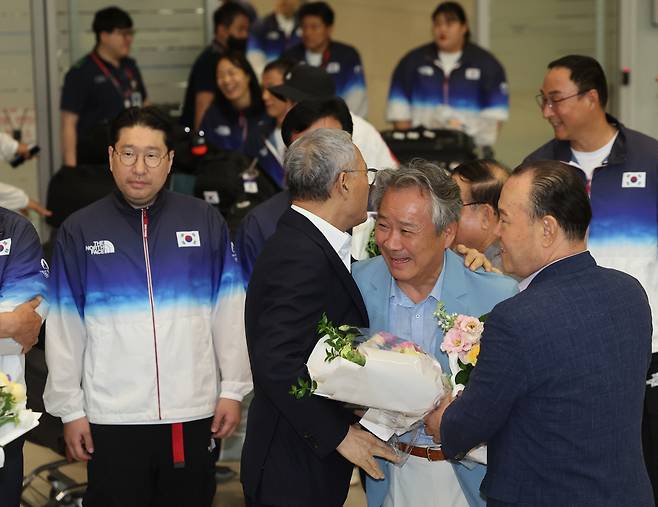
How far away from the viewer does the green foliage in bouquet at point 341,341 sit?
316cm

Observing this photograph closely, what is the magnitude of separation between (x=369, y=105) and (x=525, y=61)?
1.68 meters

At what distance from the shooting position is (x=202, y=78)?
9023 millimetres

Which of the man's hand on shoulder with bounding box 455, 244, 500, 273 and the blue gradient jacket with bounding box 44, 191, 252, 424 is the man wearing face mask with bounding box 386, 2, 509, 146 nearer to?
the man's hand on shoulder with bounding box 455, 244, 500, 273

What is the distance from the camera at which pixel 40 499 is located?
18.9 feet

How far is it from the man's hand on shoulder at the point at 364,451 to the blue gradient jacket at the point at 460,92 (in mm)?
5807

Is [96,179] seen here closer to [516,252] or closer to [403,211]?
[403,211]

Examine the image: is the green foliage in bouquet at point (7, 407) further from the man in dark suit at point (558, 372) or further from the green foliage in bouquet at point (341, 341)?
the man in dark suit at point (558, 372)

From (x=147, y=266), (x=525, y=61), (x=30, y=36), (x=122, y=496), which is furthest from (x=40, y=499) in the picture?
(x=525, y=61)

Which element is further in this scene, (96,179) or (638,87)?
(638,87)

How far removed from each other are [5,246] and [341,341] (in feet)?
4.37

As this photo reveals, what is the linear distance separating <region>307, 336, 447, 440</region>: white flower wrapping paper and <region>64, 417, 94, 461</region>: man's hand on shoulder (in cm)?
118

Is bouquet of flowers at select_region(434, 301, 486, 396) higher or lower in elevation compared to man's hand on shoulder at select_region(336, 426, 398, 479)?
higher

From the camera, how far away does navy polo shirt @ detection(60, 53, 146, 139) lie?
8.70m

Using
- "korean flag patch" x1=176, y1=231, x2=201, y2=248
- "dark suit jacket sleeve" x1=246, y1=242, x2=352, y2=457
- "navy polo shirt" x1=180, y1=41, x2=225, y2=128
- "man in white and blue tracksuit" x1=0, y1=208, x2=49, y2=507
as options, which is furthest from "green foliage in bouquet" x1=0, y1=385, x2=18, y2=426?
"navy polo shirt" x1=180, y1=41, x2=225, y2=128
